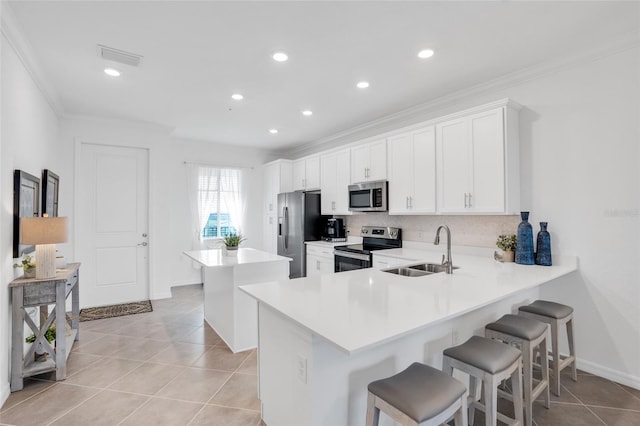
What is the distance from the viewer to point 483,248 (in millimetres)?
3348

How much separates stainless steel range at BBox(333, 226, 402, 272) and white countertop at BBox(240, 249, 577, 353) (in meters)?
1.53

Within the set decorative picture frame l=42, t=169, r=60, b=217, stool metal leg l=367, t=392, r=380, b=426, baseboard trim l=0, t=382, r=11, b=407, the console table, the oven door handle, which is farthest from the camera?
the oven door handle

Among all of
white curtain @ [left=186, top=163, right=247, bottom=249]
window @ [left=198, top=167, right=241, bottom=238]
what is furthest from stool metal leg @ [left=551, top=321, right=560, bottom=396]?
white curtain @ [left=186, top=163, right=247, bottom=249]

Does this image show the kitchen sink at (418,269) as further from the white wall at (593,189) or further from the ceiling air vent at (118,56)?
the ceiling air vent at (118,56)

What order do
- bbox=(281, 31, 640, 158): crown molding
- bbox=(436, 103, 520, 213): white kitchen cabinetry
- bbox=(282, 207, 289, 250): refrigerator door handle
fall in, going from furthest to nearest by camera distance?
bbox=(282, 207, 289, 250): refrigerator door handle < bbox=(436, 103, 520, 213): white kitchen cabinetry < bbox=(281, 31, 640, 158): crown molding

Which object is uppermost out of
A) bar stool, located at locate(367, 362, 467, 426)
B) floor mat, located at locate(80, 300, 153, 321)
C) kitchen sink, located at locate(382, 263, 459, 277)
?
kitchen sink, located at locate(382, 263, 459, 277)

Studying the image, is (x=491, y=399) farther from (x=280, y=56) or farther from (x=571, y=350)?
(x=280, y=56)

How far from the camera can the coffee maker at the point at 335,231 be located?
200 inches

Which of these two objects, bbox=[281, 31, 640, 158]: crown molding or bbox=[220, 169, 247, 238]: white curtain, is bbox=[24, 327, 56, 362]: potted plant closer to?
bbox=[220, 169, 247, 238]: white curtain

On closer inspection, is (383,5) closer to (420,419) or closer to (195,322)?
(420,419)

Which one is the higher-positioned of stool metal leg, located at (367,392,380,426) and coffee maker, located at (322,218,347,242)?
coffee maker, located at (322,218,347,242)

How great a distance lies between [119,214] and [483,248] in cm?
496

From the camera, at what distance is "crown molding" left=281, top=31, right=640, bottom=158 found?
8.22 ft

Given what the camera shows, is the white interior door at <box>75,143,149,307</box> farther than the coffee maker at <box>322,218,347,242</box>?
No
